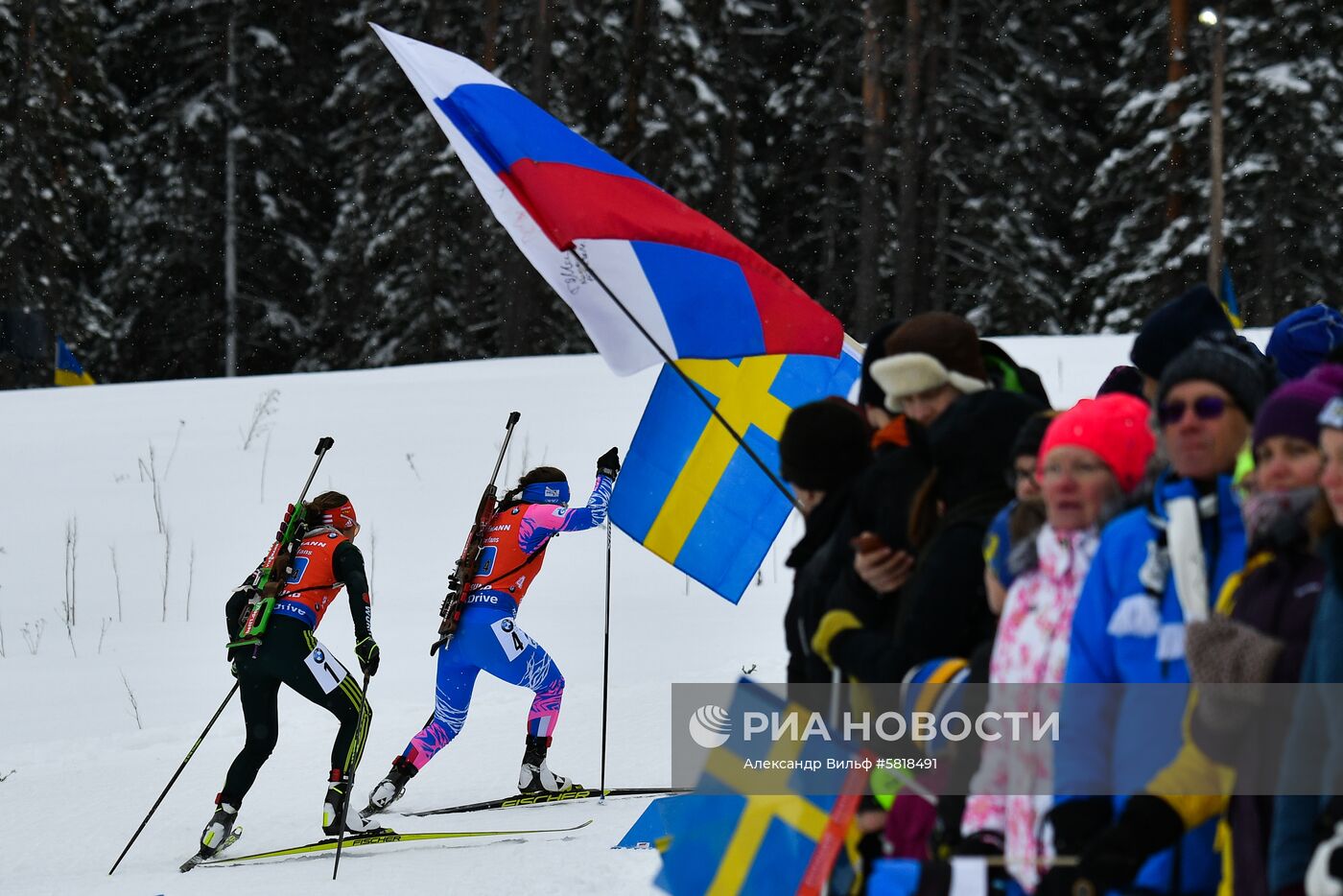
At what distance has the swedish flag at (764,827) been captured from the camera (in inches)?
157

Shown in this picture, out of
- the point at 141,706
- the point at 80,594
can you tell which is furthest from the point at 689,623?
the point at 80,594

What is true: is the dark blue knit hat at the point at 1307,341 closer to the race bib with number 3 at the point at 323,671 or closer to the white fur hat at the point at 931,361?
the white fur hat at the point at 931,361

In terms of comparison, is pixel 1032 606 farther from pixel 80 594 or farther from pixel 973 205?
pixel 973 205

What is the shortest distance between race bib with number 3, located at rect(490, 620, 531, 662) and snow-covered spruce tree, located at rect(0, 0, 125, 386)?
21712 mm

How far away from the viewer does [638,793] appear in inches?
320

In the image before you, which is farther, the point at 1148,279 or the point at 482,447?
Result: the point at 1148,279

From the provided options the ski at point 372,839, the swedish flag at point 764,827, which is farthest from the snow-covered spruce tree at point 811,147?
the swedish flag at point 764,827

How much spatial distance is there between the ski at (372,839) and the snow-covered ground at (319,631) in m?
0.07

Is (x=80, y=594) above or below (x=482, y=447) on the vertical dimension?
below

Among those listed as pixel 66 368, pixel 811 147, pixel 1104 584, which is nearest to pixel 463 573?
pixel 1104 584

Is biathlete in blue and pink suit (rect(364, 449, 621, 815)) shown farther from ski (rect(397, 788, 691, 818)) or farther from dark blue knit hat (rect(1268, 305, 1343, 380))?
dark blue knit hat (rect(1268, 305, 1343, 380))

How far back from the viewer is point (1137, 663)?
320 cm

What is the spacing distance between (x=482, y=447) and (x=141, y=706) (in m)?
6.79

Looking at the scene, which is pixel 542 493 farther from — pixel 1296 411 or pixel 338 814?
pixel 1296 411
